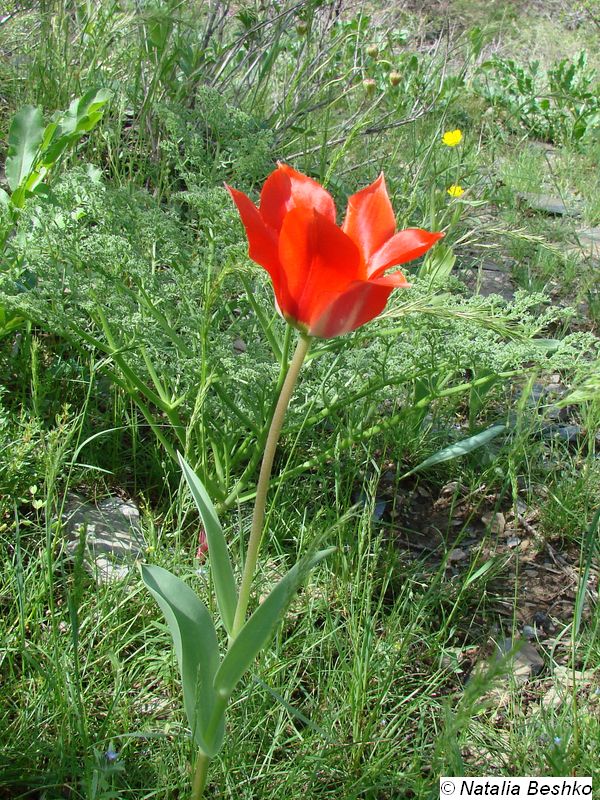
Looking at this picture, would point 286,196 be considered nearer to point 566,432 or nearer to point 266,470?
point 266,470

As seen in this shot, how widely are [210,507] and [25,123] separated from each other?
4.44ft

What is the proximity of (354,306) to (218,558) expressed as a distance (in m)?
0.37

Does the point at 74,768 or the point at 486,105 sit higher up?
the point at 74,768

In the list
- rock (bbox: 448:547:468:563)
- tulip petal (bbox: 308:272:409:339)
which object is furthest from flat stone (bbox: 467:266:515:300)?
tulip petal (bbox: 308:272:409:339)

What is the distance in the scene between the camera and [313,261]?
844 millimetres

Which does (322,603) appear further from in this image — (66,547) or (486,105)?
(486,105)

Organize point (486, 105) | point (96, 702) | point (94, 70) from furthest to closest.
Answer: point (486, 105)
point (94, 70)
point (96, 702)

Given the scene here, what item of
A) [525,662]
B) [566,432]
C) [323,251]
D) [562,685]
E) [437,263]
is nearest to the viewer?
[323,251]

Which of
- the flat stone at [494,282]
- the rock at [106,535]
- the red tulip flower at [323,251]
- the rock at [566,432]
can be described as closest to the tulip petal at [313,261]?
the red tulip flower at [323,251]

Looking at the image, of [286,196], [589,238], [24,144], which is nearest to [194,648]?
[286,196]

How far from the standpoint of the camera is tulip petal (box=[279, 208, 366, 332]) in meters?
0.81

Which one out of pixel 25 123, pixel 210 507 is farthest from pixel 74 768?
pixel 25 123

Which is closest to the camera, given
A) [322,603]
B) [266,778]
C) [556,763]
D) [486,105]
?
[556,763]

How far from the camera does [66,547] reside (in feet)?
5.02
